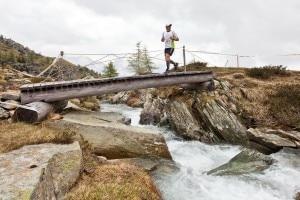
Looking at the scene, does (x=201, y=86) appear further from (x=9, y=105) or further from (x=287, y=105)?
(x=9, y=105)

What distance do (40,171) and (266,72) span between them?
20.5m

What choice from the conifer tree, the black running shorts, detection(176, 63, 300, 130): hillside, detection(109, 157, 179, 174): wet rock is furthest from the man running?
the conifer tree

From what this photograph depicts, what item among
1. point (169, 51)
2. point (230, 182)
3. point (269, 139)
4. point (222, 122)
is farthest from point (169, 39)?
point (230, 182)

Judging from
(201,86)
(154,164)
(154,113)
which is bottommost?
(154,164)

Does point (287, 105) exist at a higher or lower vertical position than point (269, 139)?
higher

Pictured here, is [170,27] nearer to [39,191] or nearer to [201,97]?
[201,97]

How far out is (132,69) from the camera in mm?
65562

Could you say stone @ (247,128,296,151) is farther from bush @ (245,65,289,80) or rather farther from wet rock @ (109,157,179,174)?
bush @ (245,65,289,80)

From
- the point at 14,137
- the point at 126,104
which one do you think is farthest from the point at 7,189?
the point at 126,104

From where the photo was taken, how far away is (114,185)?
281 inches

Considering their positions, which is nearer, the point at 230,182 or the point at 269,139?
the point at 230,182

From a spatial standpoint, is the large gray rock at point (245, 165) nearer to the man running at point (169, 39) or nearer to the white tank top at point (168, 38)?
the man running at point (169, 39)

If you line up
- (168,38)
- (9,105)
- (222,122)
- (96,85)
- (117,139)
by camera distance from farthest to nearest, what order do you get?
(222,122) < (168,38) < (96,85) < (9,105) < (117,139)

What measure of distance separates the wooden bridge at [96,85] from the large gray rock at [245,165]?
7716 millimetres
